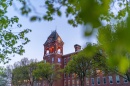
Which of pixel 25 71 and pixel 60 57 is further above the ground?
pixel 60 57

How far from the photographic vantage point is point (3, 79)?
67812mm

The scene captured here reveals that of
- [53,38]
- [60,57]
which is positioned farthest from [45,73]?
[53,38]

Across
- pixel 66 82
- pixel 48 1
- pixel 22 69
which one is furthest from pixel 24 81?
pixel 48 1

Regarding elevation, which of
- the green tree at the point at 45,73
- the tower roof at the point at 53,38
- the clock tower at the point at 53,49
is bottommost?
the green tree at the point at 45,73

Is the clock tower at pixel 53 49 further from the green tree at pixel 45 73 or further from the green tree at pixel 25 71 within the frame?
the green tree at pixel 45 73

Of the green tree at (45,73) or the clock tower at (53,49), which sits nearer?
the green tree at (45,73)

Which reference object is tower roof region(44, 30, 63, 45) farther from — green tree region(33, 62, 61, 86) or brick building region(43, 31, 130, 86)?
green tree region(33, 62, 61, 86)

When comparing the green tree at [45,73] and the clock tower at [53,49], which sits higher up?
the clock tower at [53,49]

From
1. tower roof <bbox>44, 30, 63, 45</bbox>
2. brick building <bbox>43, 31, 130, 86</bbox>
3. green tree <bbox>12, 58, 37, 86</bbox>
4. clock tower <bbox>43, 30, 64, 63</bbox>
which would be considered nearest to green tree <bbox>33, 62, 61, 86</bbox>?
green tree <bbox>12, 58, 37, 86</bbox>

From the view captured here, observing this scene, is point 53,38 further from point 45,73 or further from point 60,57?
point 45,73

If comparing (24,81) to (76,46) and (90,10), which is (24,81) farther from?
(90,10)

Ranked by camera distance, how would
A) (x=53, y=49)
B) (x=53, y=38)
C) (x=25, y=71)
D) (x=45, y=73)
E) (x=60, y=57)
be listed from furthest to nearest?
(x=53, y=38), (x=60, y=57), (x=53, y=49), (x=25, y=71), (x=45, y=73)

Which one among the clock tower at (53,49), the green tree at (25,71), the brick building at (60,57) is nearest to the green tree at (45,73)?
the green tree at (25,71)

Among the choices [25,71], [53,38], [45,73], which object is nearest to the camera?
[45,73]
